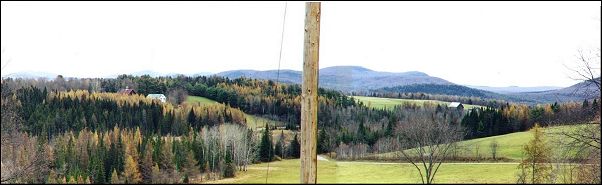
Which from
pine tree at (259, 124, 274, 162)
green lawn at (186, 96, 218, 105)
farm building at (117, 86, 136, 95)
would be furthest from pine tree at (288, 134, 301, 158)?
green lawn at (186, 96, 218, 105)

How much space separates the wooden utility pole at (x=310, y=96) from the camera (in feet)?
12.0

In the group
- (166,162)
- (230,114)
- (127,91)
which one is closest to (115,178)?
(166,162)

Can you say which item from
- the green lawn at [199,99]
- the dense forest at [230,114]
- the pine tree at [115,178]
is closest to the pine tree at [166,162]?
the pine tree at [115,178]

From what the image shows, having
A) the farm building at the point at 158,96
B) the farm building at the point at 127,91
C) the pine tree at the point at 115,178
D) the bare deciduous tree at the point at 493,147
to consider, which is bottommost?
the bare deciduous tree at the point at 493,147

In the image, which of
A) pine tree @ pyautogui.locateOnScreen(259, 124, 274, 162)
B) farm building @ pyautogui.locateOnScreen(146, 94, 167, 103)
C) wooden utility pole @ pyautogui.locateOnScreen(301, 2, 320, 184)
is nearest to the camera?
wooden utility pole @ pyautogui.locateOnScreen(301, 2, 320, 184)

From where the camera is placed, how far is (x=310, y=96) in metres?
3.69

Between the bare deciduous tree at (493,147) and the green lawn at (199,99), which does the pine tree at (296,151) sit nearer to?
the bare deciduous tree at (493,147)

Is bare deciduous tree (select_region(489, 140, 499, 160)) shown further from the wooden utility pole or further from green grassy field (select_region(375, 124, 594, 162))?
the wooden utility pole

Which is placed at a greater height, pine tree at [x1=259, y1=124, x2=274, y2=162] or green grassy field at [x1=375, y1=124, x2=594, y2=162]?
pine tree at [x1=259, y1=124, x2=274, y2=162]

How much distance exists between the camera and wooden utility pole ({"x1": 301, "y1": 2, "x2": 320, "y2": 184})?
12.0 feet

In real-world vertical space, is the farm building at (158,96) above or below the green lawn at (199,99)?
above

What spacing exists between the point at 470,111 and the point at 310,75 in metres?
44.9

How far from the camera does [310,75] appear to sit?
3707 mm

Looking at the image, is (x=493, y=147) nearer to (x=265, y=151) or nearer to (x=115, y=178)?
(x=265, y=151)
